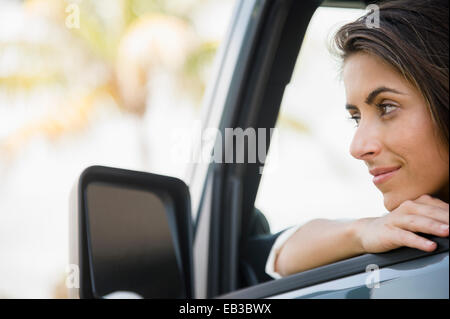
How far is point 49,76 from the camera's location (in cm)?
1634

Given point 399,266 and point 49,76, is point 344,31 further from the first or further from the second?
point 49,76

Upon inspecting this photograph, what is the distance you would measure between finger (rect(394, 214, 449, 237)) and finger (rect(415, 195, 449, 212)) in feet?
0.10

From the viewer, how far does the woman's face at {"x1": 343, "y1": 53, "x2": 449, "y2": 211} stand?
1.22 m

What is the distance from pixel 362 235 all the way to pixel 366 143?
0.73 feet

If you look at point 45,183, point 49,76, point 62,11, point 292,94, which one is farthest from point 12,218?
point 292,94

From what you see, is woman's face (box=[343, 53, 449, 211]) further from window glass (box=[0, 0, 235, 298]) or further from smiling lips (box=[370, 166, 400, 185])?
window glass (box=[0, 0, 235, 298])

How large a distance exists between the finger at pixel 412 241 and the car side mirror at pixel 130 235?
0.83m

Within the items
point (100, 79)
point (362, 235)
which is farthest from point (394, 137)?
point (100, 79)

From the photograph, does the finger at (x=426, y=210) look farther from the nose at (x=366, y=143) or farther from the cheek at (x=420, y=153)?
the nose at (x=366, y=143)

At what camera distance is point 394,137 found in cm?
128

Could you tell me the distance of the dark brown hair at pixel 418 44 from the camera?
4.00 ft

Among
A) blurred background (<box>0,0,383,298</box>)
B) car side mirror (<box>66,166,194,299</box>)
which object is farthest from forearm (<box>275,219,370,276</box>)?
blurred background (<box>0,0,383,298</box>)

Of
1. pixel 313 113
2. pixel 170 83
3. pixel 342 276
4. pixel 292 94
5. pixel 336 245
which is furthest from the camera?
pixel 170 83
